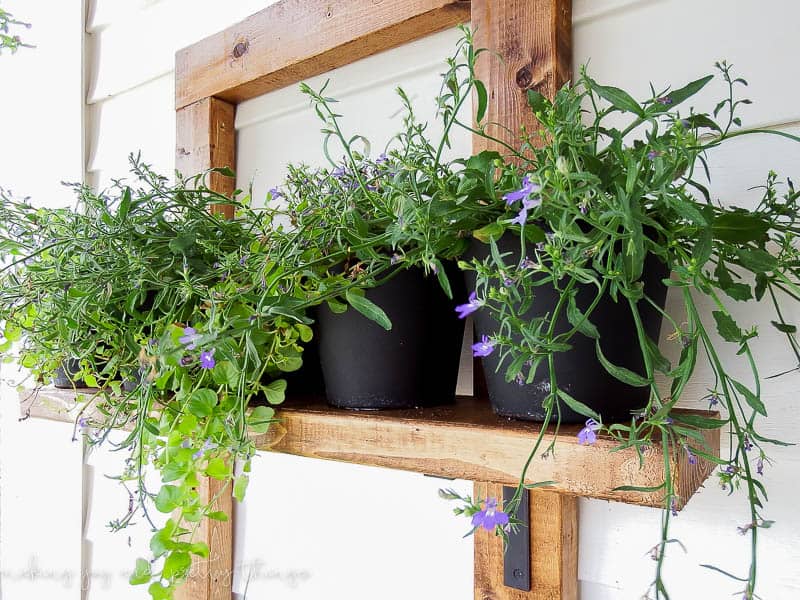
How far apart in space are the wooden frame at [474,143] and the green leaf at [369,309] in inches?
3.8

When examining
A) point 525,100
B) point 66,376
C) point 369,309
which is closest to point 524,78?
point 525,100

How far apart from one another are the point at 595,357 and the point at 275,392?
307 millimetres

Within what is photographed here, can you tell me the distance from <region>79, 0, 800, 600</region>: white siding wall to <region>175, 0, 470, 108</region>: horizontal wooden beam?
3cm

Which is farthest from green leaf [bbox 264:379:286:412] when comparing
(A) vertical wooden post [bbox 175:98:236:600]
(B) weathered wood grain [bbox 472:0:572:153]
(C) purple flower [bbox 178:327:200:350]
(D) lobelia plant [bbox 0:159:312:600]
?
(A) vertical wooden post [bbox 175:98:236:600]

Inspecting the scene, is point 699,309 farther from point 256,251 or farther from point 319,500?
point 319,500

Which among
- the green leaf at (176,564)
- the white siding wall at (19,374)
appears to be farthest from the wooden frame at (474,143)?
the white siding wall at (19,374)

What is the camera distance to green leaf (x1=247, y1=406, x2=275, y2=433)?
606mm

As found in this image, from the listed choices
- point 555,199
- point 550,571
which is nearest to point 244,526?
point 550,571

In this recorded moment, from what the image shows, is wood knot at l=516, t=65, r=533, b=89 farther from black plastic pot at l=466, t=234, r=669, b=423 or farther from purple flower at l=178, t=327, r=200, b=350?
purple flower at l=178, t=327, r=200, b=350

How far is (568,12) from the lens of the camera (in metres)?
0.72

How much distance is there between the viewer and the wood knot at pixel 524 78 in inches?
27.7

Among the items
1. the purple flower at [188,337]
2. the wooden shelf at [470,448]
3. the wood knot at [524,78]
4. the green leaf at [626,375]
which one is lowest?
the wooden shelf at [470,448]

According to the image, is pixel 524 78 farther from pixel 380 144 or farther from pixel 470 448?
pixel 470 448

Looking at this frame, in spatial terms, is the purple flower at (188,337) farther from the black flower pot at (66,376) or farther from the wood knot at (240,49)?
the wood knot at (240,49)
